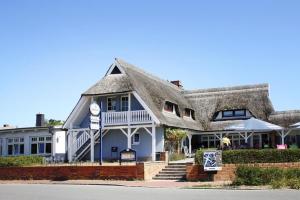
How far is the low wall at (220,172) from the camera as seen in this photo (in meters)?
23.3

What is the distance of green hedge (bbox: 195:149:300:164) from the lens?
2423cm

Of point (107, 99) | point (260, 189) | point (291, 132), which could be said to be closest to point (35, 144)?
point (107, 99)

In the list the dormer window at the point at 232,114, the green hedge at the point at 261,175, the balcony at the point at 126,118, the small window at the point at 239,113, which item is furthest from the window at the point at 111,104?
the green hedge at the point at 261,175

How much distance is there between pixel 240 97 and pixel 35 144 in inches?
814

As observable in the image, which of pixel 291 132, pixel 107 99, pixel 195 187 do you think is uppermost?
pixel 107 99

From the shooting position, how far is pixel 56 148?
42.7 m

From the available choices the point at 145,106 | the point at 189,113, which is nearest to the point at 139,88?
the point at 145,106

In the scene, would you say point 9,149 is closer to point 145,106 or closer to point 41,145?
point 41,145

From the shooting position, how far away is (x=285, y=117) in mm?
39000

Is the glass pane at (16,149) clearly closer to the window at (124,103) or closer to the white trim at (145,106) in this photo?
the window at (124,103)

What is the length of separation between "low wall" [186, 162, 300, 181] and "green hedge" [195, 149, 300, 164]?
54cm

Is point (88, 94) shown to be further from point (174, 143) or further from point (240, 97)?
point (240, 97)

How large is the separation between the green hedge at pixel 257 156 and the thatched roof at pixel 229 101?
15.1 meters

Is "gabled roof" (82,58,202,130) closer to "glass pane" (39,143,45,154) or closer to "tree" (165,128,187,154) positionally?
"tree" (165,128,187,154)
